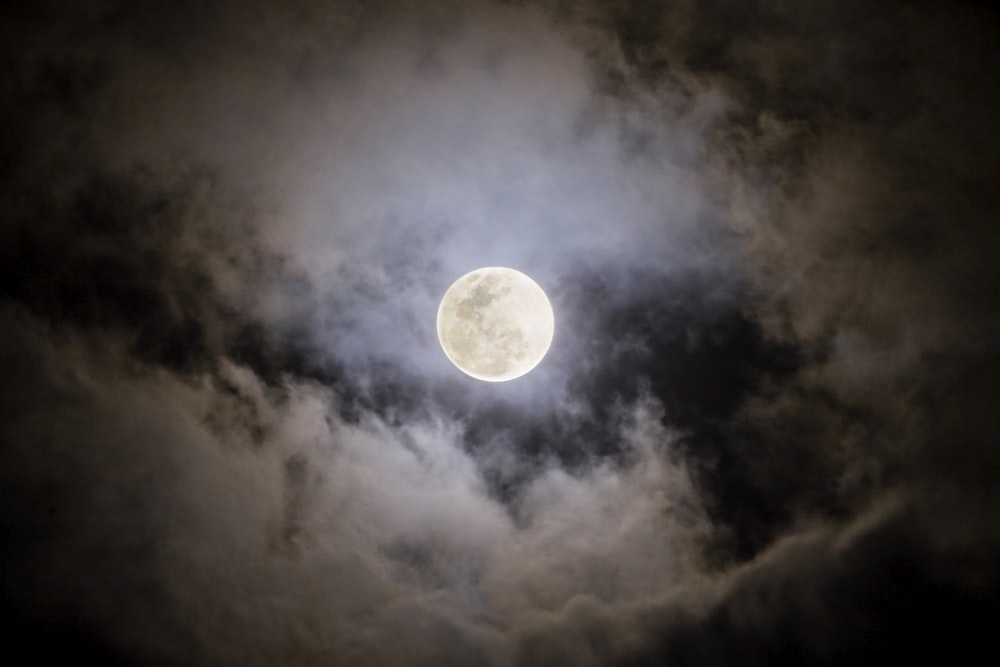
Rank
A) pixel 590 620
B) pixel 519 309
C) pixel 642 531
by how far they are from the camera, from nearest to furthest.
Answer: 1. pixel 519 309
2. pixel 642 531
3. pixel 590 620

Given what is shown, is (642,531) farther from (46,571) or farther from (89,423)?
(46,571)

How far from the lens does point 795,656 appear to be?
15.7 meters

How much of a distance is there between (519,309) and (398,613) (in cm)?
964

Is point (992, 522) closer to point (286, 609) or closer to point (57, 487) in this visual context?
point (286, 609)

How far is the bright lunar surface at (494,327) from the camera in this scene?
44.0 feet

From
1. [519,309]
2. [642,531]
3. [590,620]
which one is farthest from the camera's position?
[590,620]

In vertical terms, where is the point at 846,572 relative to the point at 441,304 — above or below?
below

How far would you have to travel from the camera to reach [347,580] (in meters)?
15.5

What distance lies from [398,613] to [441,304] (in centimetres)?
920

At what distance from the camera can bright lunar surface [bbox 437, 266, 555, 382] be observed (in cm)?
1340

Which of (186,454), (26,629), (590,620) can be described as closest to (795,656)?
(590,620)

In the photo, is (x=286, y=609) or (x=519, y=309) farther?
(x=286, y=609)

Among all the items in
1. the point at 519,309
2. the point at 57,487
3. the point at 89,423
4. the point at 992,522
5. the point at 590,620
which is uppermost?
the point at 519,309

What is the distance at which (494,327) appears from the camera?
13.4m
